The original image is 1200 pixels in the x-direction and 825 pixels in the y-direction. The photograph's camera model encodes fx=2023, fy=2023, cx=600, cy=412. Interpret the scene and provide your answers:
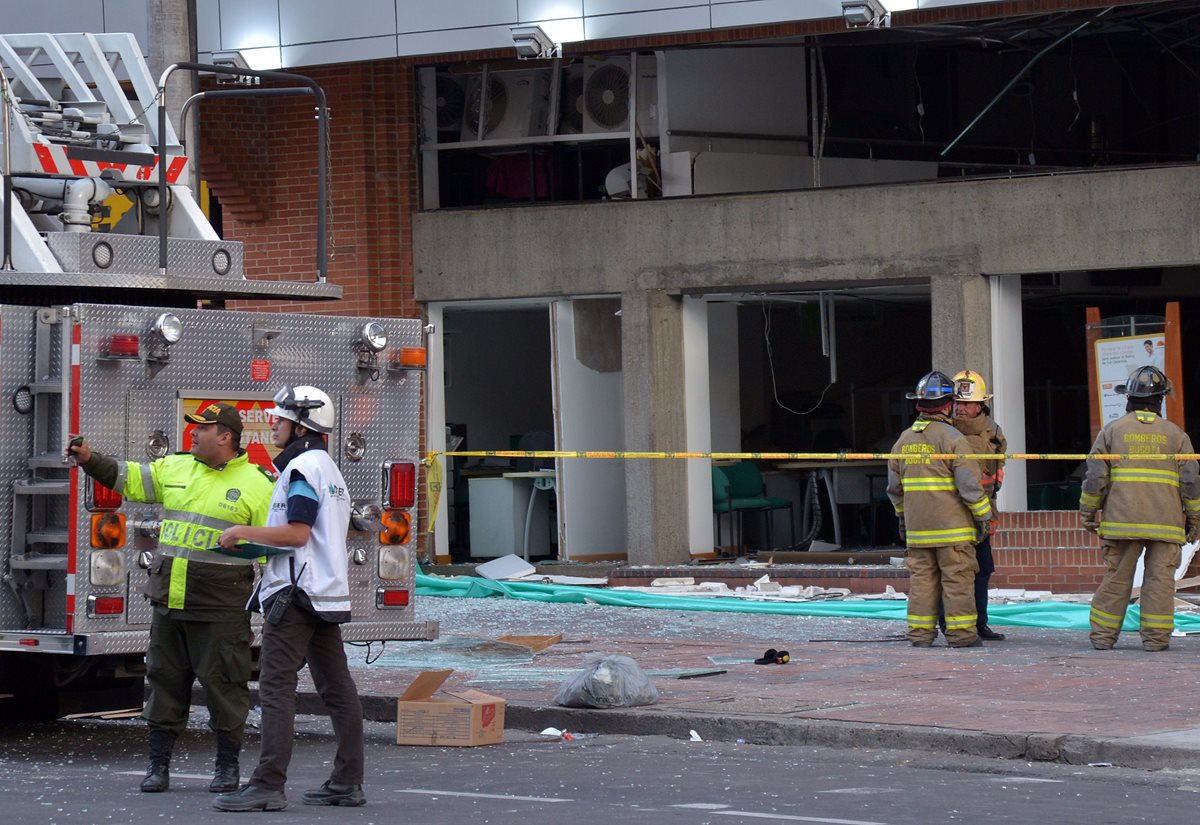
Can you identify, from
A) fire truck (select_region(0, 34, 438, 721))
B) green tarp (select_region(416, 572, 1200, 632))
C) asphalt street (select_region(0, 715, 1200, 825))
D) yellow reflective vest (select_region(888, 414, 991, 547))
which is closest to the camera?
asphalt street (select_region(0, 715, 1200, 825))

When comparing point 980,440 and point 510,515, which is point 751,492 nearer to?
point 510,515

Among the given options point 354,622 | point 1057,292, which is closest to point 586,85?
point 1057,292

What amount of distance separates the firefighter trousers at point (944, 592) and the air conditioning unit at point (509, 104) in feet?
26.7

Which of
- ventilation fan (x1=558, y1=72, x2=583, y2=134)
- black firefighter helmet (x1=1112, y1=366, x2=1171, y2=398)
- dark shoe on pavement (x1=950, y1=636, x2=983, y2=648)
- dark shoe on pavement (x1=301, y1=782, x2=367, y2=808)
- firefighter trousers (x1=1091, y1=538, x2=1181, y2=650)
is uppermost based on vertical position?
ventilation fan (x1=558, y1=72, x2=583, y2=134)

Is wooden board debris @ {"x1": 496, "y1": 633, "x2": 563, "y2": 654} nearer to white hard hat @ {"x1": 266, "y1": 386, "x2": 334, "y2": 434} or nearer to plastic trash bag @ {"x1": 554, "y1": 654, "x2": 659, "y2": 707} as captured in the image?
plastic trash bag @ {"x1": 554, "y1": 654, "x2": 659, "y2": 707}

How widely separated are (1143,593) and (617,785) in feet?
17.6

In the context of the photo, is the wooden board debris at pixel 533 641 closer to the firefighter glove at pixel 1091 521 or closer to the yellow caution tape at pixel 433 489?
the firefighter glove at pixel 1091 521

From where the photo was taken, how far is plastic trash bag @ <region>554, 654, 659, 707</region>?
1055 centimetres

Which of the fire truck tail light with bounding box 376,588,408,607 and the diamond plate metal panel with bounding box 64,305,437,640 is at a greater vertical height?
the diamond plate metal panel with bounding box 64,305,437,640

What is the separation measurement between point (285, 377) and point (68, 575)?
56.4 inches

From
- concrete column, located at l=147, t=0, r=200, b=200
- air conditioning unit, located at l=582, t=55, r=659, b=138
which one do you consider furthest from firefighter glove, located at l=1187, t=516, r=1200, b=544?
air conditioning unit, located at l=582, t=55, r=659, b=138

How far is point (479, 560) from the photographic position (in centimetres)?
2061

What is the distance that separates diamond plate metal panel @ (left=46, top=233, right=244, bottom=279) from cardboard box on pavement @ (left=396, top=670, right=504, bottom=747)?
7.62ft

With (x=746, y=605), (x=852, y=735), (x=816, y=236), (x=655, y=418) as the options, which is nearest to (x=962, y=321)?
(x=816, y=236)
